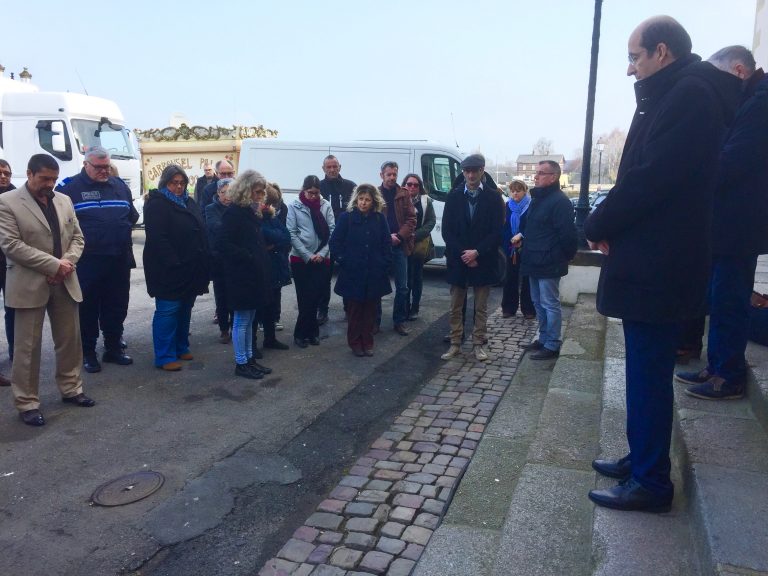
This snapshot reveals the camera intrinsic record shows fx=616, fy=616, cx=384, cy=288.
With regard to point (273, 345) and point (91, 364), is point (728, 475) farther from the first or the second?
point (91, 364)

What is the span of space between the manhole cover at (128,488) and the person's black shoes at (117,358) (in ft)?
8.03

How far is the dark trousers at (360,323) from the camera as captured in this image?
6535mm

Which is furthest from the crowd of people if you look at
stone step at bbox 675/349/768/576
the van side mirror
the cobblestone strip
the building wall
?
the van side mirror

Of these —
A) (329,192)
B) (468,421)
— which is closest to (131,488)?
(468,421)

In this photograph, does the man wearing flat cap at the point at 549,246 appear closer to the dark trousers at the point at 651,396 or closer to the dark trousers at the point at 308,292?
the dark trousers at the point at 308,292

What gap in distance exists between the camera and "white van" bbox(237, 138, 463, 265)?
11172 millimetres

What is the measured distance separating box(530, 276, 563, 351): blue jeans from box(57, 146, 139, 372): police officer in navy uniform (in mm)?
4127

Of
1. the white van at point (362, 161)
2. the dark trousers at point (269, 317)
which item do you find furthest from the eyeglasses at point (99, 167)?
the white van at point (362, 161)

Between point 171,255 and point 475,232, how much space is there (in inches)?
118

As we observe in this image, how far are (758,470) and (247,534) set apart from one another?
2557mm

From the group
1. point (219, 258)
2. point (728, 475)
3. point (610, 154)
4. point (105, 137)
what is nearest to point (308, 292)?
point (219, 258)

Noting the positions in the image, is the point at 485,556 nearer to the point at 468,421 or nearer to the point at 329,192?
the point at 468,421

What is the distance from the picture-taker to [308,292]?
6.89 metres

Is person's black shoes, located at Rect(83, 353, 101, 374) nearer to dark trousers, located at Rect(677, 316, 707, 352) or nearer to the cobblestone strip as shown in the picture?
the cobblestone strip
